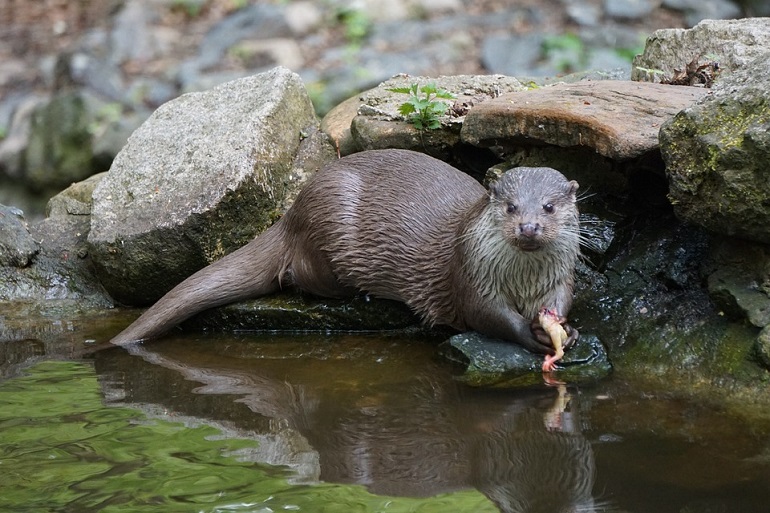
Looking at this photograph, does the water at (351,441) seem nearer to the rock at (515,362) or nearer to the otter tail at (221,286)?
the rock at (515,362)

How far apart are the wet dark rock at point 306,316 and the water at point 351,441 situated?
27cm

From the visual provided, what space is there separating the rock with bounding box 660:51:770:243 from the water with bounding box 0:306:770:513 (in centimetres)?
54

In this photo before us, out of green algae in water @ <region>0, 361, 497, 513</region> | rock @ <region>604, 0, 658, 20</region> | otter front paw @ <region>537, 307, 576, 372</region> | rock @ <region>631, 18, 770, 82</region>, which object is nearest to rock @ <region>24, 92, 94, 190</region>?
rock @ <region>604, 0, 658, 20</region>

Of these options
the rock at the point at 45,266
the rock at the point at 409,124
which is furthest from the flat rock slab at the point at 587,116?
the rock at the point at 45,266

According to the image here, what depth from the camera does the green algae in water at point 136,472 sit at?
218cm

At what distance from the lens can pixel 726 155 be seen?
2.78m

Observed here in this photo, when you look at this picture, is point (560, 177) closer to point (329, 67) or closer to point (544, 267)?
point (544, 267)

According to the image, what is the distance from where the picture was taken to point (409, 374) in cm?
312

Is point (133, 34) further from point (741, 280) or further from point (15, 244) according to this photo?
point (741, 280)

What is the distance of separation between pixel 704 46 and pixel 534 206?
4.53 ft

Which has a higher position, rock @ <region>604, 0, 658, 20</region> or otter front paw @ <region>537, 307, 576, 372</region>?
rock @ <region>604, 0, 658, 20</region>

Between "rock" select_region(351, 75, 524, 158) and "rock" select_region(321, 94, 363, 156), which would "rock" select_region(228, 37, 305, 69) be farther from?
"rock" select_region(351, 75, 524, 158)

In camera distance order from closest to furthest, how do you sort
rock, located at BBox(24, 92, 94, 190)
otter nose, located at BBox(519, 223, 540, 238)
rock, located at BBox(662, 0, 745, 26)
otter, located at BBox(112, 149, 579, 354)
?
otter nose, located at BBox(519, 223, 540, 238) → otter, located at BBox(112, 149, 579, 354) → rock, located at BBox(24, 92, 94, 190) → rock, located at BBox(662, 0, 745, 26)

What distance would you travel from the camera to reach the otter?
3129 mm
